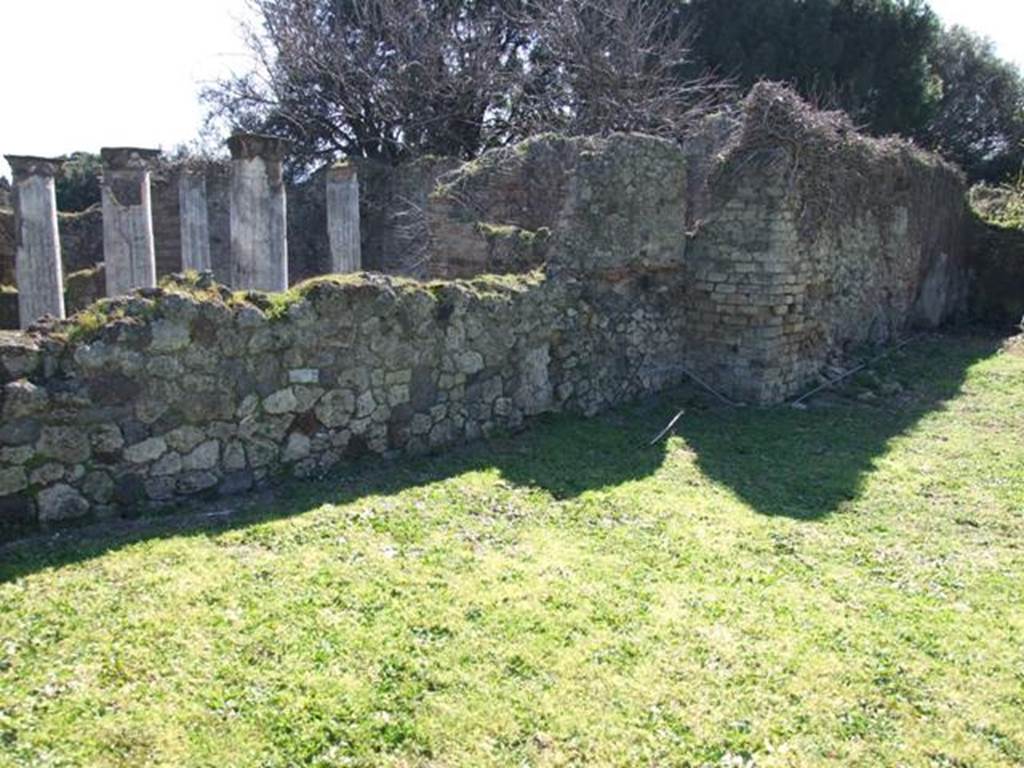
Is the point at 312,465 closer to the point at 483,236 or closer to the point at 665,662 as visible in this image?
the point at 665,662

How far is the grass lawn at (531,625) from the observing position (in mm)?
3348

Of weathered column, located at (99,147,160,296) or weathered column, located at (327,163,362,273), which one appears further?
weathered column, located at (327,163,362,273)

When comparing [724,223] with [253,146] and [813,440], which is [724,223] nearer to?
[813,440]

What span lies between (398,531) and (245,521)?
906 mm

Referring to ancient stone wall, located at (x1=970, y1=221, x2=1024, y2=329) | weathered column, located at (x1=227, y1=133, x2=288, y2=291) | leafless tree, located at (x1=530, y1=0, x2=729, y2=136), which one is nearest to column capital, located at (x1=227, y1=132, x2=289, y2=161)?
weathered column, located at (x1=227, y1=133, x2=288, y2=291)

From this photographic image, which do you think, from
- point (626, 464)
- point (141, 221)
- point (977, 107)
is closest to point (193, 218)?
point (141, 221)

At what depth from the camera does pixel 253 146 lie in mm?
11664

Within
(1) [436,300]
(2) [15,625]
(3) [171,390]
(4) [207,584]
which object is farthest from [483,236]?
(2) [15,625]

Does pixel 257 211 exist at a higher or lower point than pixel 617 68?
lower

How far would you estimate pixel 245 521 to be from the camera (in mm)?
5285

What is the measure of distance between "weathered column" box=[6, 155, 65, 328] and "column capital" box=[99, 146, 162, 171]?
0.88 metres

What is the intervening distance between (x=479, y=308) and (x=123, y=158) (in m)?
8.56

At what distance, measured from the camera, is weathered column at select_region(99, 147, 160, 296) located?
522 inches

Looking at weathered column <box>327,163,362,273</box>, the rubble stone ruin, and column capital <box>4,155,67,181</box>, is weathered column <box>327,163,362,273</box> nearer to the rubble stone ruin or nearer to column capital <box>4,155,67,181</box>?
the rubble stone ruin
